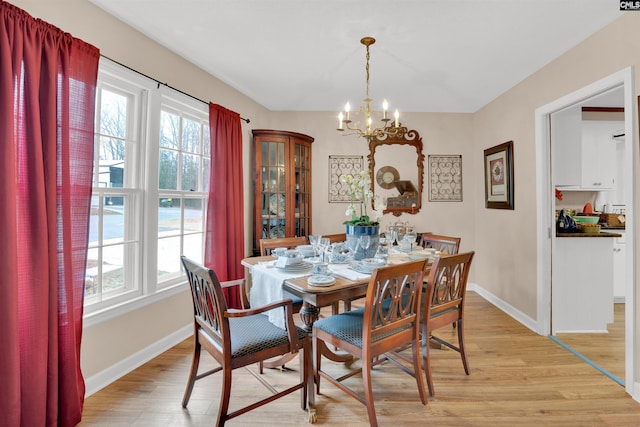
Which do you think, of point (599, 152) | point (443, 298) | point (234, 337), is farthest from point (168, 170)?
point (599, 152)

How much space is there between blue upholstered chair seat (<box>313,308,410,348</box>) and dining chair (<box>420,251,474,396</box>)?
23cm

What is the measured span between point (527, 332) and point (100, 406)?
355cm

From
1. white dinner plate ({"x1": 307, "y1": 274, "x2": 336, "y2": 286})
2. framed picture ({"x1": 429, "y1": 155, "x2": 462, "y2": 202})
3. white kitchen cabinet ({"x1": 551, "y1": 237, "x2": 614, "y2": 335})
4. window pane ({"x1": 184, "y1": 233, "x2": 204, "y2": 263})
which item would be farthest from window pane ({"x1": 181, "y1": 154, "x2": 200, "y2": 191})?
white kitchen cabinet ({"x1": 551, "y1": 237, "x2": 614, "y2": 335})

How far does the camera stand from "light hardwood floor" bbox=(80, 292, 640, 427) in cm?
174

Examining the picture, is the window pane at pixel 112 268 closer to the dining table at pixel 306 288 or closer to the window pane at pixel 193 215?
the window pane at pixel 193 215

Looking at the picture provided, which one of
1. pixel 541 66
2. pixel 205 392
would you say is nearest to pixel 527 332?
pixel 541 66

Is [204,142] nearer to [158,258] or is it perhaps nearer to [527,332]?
[158,258]

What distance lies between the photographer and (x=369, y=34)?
7.73 feet

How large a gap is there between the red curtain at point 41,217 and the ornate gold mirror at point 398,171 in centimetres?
332

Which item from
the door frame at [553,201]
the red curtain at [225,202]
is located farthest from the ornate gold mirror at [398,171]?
the red curtain at [225,202]

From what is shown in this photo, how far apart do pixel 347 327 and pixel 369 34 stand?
2.17 metres

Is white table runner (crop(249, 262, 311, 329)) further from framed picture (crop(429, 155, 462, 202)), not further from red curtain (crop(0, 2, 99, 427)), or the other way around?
framed picture (crop(429, 155, 462, 202))

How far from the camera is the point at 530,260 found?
10.1ft

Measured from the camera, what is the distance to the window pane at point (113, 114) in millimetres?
2158
